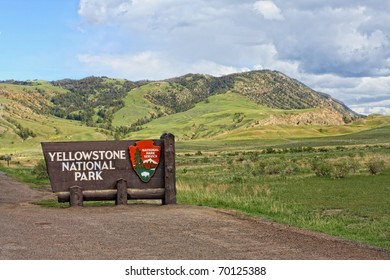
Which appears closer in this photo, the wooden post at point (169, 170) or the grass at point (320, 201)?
the grass at point (320, 201)

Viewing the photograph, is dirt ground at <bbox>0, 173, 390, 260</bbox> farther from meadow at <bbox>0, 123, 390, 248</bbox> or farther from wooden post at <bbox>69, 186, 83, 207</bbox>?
meadow at <bbox>0, 123, 390, 248</bbox>

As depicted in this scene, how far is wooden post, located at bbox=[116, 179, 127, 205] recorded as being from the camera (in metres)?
16.6

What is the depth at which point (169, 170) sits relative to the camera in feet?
55.7

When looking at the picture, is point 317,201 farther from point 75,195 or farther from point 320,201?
point 75,195

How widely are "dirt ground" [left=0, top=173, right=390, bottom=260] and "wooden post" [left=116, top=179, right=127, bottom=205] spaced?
1655 millimetres

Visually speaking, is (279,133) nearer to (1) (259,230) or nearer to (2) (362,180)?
(2) (362,180)

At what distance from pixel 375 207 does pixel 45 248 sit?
51.0 ft

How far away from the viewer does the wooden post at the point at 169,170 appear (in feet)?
55.3

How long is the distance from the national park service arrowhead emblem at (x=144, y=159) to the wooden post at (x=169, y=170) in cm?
35

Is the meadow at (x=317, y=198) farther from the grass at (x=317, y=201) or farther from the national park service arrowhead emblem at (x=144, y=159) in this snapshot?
the national park service arrowhead emblem at (x=144, y=159)

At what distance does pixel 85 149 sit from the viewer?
55.5ft

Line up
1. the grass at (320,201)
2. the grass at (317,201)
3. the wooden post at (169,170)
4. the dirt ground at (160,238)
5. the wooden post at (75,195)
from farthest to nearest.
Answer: the wooden post at (169,170) → the wooden post at (75,195) → the grass at (317,201) → the grass at (320,201) → the dirt ground at (160,238)

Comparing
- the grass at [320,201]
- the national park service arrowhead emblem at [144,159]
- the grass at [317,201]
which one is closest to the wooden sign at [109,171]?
the national park service arrowhead emblem at [144,159]

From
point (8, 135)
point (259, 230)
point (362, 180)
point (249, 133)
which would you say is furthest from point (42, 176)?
point (8, 135)
